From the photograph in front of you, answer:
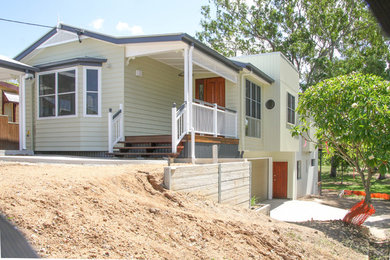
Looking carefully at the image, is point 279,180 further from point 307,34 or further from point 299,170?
point 307,34

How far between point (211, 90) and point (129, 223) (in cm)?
1028

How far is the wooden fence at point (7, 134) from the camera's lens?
12.7 meters

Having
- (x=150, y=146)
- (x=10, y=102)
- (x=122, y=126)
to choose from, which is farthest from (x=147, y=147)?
(x=10, y=102)

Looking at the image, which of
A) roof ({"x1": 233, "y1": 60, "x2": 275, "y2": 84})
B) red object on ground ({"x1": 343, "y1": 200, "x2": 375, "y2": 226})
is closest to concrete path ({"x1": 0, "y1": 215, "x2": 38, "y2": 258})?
red object on ground ({"x1": 343, "y1": 200, "x2": 375, "y2": 226})

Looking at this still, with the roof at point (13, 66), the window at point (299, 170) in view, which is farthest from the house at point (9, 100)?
the window at point (299, 170)

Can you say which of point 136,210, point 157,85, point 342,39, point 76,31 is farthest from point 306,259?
point 342,39

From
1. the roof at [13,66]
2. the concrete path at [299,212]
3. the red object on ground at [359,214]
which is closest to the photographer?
the red object on ground at [359,214]

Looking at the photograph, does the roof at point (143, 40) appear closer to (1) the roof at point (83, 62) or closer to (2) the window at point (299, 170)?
(1) the roof at point (83, 62)

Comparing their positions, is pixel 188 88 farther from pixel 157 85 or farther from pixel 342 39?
pixel 342 39

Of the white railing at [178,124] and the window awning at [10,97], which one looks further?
the window awning at [10,97]

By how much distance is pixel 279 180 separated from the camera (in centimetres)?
1880

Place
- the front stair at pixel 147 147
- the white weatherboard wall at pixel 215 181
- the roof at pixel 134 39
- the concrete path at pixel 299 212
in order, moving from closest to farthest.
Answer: the white weatherboard wall at pixel 215 181 → the front stair at pixel 147 147 → the roof at pixel 134 39 → the concrete path at pixel 299 212

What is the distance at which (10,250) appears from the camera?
3.04 meters

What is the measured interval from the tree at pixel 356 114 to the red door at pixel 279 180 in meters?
7.86
